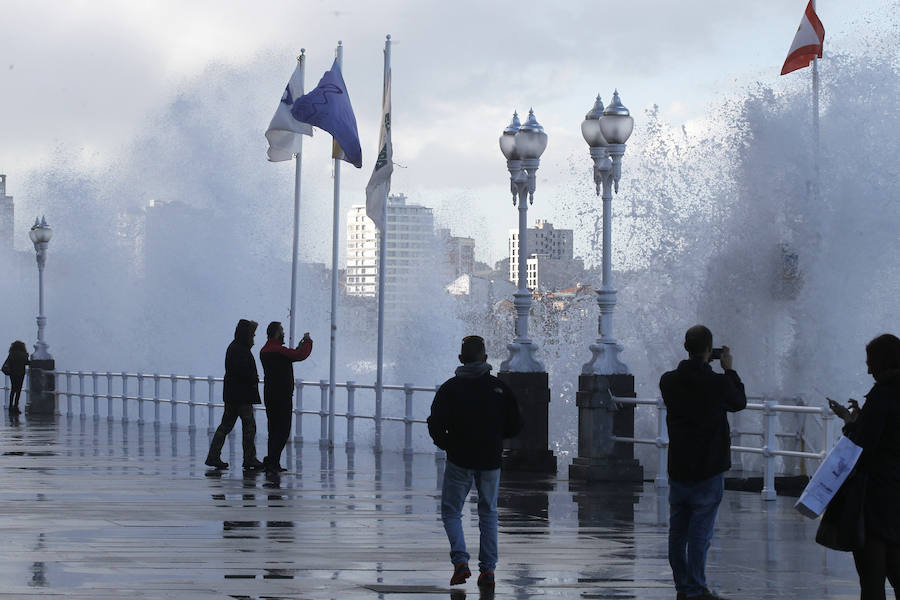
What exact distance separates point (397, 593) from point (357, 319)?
7495cm

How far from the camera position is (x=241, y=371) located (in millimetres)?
18578

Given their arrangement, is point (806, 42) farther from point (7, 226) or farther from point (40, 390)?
point (7, 226)

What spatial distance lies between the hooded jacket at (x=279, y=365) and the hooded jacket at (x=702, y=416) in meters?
9.67

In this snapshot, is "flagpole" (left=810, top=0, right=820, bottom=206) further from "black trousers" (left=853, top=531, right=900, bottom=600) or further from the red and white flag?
"black trousers" (left=853, top=531, right=900, bottom=600)

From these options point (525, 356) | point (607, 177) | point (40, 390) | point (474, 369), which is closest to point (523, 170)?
point (607, 177)

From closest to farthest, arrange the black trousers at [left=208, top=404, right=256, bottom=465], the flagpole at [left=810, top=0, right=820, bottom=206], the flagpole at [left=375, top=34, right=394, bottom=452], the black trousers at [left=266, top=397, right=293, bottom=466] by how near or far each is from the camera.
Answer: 1. the black trousers at [left=266, top=397, right=293, bottom=466]
2. the black trousers at [left=208, top=404, right=256, bottom=465]
3. the flagpole at [left=375, top=34, right=394, bottom=452]
4. the flagpole at [left=810, top=0, right=820, bottom=206]

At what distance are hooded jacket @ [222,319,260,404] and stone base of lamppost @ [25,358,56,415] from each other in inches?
829

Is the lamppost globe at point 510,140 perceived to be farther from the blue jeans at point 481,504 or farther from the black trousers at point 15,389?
the black trousers at point 15,389

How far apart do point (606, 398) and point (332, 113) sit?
792cm

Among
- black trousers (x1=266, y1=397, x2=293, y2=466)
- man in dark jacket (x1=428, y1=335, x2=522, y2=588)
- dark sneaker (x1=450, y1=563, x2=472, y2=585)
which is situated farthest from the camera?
black trousers (x1=266, y1=397, x2=293, y2=466)

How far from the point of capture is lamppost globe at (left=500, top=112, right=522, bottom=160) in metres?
20.8

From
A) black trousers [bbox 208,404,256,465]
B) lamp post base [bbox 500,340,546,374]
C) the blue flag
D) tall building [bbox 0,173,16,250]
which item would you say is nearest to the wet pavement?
black trousers [bbox 208,404,256,465]

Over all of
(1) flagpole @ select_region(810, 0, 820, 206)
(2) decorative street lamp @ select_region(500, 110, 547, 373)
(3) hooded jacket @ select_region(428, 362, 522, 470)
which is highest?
(1) flagpole @ select_region(810, 0, 820, 206)

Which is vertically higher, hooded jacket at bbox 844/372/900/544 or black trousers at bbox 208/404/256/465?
hooded jacket at bbox 844/372/900/544
